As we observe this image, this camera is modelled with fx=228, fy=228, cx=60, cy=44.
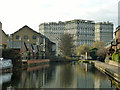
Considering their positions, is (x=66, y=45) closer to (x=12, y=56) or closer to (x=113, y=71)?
(x=12, y=56)

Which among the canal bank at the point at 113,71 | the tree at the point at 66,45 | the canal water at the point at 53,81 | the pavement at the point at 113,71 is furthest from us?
the tree at the point at 66,45

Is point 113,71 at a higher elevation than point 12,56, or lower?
lower

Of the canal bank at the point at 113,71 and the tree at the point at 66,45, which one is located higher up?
the tree at the point at 66,45

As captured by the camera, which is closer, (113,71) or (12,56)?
(113,71)

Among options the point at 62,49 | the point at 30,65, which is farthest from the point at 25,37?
the point at 30,65

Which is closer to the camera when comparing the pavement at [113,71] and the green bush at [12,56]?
the pavement at [113,71]

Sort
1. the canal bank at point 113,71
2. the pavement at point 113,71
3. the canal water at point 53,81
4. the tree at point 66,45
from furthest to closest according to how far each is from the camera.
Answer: the tree at point 66,45 → the pavement at point 113,71 → the canal bank at point 113,71 → the canal water at point 53,81

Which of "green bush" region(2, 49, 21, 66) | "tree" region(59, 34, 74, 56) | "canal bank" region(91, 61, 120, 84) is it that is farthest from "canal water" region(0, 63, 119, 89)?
"tree" region(59, 34, 74, 56)

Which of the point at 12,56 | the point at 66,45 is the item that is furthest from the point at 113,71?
the point at 66,45

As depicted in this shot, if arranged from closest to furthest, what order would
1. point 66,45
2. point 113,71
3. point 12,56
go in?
1. point 113,71
2. point 12,56
3. point 66,45

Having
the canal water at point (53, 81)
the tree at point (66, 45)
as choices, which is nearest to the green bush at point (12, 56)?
the canal water at point (53, 81)

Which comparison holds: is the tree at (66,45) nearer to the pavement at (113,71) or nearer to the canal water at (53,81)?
the pavement at (113,71)


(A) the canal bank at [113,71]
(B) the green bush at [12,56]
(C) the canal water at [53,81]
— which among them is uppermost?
(B) the green bush at [12,56]

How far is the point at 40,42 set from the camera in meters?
98.4
